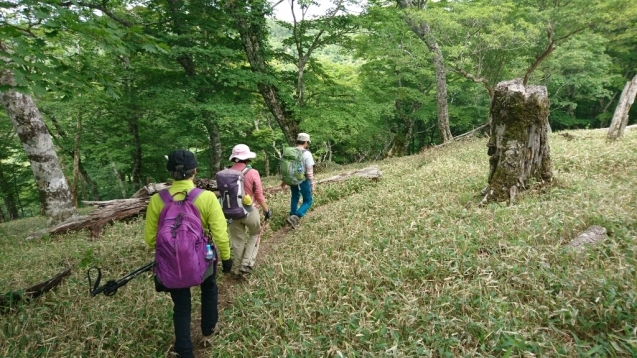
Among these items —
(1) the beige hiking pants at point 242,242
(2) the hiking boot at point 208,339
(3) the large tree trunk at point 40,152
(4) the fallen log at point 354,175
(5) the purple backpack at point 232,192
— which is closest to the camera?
(2) the hiking boot at point 208,339

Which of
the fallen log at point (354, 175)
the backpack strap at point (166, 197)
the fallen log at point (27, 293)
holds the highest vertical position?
the backpack strap at point (166, 197)

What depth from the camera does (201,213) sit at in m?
3.31

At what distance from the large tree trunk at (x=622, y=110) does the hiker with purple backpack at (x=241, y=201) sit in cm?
957

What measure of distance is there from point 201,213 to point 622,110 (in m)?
10.9

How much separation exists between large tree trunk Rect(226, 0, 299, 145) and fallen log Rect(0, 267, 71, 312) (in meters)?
8.44

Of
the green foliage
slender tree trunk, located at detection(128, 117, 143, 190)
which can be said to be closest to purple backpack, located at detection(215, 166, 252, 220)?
the green foliage

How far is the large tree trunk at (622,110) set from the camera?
28.0 feet

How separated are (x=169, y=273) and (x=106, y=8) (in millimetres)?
10184

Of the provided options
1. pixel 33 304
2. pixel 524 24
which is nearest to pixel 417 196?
pixel 33 304

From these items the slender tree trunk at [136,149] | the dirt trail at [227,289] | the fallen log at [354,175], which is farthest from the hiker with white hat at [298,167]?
the slender tree trunk at [136,149]

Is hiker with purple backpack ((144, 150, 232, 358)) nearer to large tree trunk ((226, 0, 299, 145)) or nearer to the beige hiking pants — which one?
the beige hiking pants

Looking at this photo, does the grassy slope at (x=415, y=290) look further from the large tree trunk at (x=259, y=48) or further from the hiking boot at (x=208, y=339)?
the large tree trunk at (x=259, y=48)

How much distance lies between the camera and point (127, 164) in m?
17.8

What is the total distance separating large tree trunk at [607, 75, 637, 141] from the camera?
336 inches
